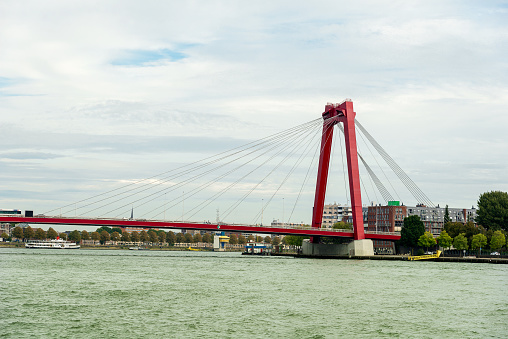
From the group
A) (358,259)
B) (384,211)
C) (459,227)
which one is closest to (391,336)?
(358,259)

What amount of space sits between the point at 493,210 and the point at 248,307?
87.1 meters

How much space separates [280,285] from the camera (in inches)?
1585

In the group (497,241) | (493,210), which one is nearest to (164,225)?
(497,241)

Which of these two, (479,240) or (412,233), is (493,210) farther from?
(412,233)

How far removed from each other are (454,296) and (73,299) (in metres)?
21.0

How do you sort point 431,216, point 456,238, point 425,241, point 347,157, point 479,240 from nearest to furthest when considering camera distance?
point 347,157 < point 479,240 < point 456,238 < point 425,241 < point 431,216

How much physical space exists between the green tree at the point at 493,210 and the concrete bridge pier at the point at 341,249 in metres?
32.9

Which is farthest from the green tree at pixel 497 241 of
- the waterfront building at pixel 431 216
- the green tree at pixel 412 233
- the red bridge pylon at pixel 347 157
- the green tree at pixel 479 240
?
the waterfront building at pixel 431 216

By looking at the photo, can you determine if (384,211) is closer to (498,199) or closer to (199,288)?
(498,199)

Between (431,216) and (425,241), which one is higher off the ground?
(431,216)

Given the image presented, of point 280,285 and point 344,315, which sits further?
point 280,285

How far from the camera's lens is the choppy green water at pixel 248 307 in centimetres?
2297

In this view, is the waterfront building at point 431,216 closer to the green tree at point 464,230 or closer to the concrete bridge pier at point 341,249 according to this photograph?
the green tree at point 464,230

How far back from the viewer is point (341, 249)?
287 ft
